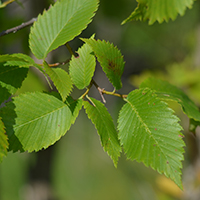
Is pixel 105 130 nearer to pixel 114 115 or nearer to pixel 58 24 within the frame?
pixel 58 24

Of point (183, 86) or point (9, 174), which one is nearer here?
point (183, 86)

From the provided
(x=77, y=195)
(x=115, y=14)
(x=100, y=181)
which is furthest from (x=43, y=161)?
(x=100, y=181)

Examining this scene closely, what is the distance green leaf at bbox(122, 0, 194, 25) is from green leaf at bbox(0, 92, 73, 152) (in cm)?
31

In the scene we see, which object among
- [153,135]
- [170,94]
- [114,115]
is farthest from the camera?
[114,115]

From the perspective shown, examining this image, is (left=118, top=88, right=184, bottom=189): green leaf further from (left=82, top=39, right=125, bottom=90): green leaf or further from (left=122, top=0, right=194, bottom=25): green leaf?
(left=122, top=0, right=194, bottom=25): green leaf

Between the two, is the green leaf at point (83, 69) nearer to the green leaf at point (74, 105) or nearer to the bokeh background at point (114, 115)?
the green leaf at point (74, 105)

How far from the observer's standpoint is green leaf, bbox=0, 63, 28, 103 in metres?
0.70

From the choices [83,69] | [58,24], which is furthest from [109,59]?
[58,24]

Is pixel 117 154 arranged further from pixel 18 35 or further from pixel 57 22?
pixel 18 35

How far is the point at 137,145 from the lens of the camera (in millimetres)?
663

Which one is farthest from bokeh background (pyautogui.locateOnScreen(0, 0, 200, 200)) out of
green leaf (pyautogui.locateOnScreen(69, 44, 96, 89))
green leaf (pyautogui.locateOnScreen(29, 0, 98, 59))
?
green leaf (pyautogui.locateOnScreen(69, 44, 96, 89))

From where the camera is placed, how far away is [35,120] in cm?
67

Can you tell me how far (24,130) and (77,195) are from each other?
521 centimetres

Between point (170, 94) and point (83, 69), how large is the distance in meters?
0.30
